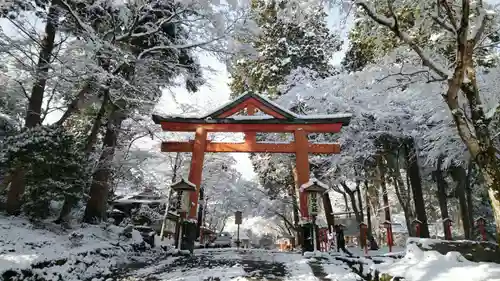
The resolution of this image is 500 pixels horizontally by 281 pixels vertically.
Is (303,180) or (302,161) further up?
(302,161)

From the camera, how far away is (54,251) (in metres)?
6.68

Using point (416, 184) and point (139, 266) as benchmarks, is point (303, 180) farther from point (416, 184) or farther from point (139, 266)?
point (139, 266)

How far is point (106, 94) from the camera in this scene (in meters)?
10.1

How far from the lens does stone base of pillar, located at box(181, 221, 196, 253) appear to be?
1058cm

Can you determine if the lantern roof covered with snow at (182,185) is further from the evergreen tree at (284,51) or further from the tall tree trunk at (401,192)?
the evergreen tree at (284,51)

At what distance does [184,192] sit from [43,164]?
4.00 m

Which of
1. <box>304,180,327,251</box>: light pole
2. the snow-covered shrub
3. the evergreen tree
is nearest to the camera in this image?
the snow-covered shrub

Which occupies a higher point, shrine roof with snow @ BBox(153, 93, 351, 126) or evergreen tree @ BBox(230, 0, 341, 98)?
evergreen tree @ BBox(230, 0, 341, 98)

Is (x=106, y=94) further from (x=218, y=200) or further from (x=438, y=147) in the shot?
(x=218, y=200)

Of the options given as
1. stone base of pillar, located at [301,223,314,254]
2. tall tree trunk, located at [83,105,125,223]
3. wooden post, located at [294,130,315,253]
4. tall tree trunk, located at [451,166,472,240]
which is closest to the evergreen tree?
wooden post, located at [294,130,315,253]

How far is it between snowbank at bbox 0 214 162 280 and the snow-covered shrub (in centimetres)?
69

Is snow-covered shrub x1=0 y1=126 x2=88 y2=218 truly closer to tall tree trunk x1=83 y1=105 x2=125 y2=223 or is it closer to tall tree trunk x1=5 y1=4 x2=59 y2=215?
tall tree trunk x1=5 y1=4 x2=59 y2=215

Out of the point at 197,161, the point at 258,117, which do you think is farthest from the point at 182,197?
the point at 258,117

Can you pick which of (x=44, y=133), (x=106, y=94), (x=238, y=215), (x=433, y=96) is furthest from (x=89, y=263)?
(x=238, y=215)
